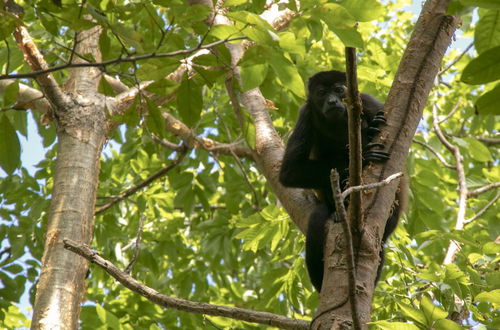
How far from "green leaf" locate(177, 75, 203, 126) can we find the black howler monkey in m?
0.84

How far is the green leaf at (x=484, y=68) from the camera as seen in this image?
1.21 metres

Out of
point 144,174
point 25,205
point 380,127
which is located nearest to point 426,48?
point 380,127

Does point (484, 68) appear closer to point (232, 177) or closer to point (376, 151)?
point (376, 151)

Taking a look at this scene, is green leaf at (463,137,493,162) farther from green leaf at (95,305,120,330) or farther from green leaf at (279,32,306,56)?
green leaf at (95,305,120,330)

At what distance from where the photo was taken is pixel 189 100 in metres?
2.09

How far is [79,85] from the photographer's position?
12.6 feet

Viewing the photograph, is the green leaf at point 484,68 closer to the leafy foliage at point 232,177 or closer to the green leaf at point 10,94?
the leafy foliage at point 232,177

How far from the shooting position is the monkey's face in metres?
3.95

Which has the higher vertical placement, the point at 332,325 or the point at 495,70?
the point at 495,70

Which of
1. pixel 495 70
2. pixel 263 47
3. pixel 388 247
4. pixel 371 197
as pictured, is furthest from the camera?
pixel 388 247

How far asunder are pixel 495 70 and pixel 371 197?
34.8 inches

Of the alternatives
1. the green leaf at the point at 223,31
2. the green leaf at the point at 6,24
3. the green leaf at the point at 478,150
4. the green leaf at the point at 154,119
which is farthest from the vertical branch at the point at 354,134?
the green leaf at the point at 478,150

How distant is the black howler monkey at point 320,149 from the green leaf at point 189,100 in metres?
0.84

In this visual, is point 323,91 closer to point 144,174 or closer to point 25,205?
point 144,174
